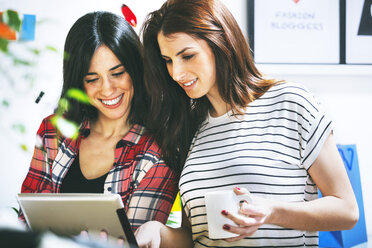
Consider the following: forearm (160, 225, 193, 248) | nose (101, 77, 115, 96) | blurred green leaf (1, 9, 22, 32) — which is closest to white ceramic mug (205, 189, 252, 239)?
forearm (160, 225, 193, 248)

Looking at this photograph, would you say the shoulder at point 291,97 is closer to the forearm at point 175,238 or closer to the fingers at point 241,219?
the fingers at point 241,219

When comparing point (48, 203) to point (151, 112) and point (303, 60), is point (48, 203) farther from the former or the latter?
point (303, 60)

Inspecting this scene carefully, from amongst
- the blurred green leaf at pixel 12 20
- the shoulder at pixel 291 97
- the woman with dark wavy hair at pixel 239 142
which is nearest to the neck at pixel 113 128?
the woman with dark wavy hair at pixel 239 142

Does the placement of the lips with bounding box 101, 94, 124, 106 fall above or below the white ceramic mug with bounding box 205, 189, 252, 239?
above

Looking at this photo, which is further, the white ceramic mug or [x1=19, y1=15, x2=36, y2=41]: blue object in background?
[x1=19, y1=15, x2=36, y2=41]: blue object in background

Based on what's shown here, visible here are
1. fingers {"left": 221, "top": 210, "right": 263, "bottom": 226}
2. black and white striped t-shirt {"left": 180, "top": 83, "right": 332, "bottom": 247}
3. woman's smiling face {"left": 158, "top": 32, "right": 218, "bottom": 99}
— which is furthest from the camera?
woman's smiling face {"left": 158, "top": 32, "right": 218, "bottom": 99}

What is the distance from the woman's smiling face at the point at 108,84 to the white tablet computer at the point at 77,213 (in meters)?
0.59

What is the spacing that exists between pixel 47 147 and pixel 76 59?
0.40m

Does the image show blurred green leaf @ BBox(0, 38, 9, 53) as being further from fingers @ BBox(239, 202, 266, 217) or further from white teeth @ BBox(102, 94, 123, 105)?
white teeth @ BBox(102, 94, 123, 105)

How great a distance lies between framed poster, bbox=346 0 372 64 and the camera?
2.12 meters

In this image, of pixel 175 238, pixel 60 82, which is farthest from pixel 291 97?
pixel 60 82

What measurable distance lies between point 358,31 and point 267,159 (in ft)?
4.40

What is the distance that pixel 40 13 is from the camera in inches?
79.7

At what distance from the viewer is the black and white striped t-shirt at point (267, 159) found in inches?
45.3
